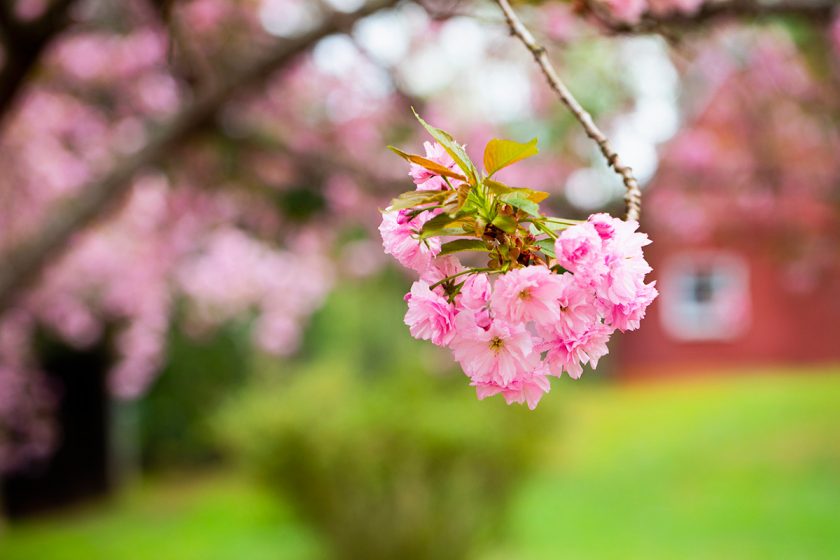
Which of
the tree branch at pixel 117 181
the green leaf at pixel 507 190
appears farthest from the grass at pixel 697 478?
the green leaf at pixel 507 190

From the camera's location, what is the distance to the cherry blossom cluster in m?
0.96

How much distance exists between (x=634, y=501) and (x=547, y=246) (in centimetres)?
904

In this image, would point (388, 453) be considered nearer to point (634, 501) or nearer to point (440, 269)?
point (634, 501)

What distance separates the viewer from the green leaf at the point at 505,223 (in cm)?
97

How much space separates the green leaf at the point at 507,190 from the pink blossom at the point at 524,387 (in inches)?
7.2

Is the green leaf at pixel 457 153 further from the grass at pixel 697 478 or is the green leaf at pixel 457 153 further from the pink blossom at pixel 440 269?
the grass at pixel 697 478

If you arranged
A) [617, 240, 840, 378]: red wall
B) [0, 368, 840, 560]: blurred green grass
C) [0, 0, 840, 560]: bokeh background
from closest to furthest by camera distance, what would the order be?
[0, 0, 840, 560]: bokeh background < [0, 368, 840, 560]: blurred green grass < [617, 240, 840, 378]: red wall

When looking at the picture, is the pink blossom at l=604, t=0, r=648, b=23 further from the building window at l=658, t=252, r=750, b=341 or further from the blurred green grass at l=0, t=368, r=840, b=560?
the building window at l=658, t=252, r=750, b=341

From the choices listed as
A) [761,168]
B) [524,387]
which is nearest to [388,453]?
[761,168]

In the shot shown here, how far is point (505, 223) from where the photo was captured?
98 centimetres

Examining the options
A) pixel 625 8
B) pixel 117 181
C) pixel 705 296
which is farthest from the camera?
pixel 705 296

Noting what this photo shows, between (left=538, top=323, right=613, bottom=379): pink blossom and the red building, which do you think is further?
the red building

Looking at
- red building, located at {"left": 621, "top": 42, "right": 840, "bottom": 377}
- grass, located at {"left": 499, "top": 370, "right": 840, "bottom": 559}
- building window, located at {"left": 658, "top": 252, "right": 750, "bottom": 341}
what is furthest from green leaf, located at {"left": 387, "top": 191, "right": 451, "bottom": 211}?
building window, located at {"left": 658, "top": 252, "right": 750, "bottom": 341}

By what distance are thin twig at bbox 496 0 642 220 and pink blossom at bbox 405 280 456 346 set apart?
0.22m
